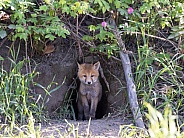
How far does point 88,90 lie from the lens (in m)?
7.11

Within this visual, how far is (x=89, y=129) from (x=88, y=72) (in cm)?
172

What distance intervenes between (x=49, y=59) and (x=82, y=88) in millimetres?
799

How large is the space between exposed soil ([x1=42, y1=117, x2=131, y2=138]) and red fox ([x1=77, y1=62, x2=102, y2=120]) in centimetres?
117

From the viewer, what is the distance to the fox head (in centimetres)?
684

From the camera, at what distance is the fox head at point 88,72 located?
6843 millimetres

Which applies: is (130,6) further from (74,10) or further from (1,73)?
(1,73)

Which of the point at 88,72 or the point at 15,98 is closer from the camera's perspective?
the point at 15,98

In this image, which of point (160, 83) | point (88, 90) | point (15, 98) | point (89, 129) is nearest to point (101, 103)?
point (88, 90)

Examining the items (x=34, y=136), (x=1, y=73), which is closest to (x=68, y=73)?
(x=1, y=73)

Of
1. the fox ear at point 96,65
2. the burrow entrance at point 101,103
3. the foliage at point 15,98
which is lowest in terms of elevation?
the burrow entrance at point 101,103

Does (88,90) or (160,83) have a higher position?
(160,83)

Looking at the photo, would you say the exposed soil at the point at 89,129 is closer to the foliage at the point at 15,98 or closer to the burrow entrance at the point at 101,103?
the foliage at the point at 15,98

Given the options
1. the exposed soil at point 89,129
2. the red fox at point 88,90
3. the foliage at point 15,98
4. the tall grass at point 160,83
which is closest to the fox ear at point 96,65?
the red fox at point 88,90

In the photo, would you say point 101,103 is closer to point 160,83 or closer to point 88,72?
point 88,72
